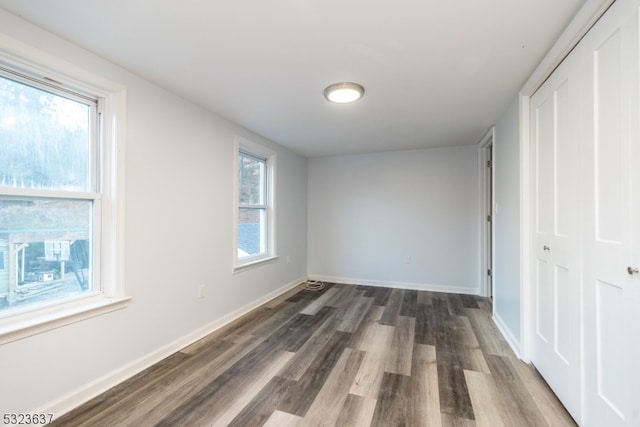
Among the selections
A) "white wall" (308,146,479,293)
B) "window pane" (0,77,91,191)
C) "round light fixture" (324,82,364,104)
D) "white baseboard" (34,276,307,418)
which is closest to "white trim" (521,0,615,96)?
"round light fixture" (324,82,364,104)

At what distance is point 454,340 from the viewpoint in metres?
2.58

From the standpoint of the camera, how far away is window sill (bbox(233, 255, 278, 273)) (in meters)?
3.13

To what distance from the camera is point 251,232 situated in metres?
3.65

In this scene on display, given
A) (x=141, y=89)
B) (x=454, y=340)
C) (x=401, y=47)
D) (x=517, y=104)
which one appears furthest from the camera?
(x=454, y=340)

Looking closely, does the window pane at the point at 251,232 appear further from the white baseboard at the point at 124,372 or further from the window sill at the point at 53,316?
the window sill at the point at 53,316

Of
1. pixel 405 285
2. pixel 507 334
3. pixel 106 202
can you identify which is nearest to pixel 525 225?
pixel 507 334

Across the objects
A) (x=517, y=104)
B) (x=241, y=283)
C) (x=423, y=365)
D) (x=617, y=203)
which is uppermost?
(x=517, y=104)

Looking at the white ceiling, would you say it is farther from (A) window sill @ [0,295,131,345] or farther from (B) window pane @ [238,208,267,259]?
(A) window sill @ [0,295,131,345]

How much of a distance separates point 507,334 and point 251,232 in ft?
9.83

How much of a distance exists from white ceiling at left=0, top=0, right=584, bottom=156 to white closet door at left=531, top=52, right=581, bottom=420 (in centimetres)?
36

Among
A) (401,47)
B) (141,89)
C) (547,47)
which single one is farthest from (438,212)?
(141,89)

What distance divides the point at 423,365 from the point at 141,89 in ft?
9.90

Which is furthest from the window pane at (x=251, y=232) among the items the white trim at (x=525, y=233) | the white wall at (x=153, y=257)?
the white trim at (x=525, y=233)

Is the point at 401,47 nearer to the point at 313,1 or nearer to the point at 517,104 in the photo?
the point at 313,1
